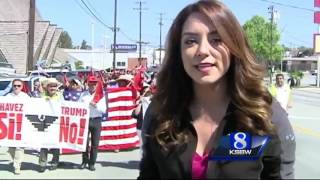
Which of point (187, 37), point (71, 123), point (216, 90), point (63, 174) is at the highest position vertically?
point (187, 37)

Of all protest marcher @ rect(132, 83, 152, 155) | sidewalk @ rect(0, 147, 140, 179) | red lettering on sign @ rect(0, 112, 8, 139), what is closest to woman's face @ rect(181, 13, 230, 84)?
sidewalk @ rect(0, 147, 140, 179)

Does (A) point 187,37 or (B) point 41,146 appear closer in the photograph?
(A) point 187,37

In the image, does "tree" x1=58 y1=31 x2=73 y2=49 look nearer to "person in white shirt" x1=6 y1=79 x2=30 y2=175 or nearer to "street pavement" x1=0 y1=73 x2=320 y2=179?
"street pavement" x1=0 y1=73 x2=320 y2=179

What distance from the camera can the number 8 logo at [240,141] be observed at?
2055 millimetres

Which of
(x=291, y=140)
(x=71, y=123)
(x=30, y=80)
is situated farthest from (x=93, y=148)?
(x=291, y=140)

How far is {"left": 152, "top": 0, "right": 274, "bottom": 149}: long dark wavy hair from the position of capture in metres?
2.07

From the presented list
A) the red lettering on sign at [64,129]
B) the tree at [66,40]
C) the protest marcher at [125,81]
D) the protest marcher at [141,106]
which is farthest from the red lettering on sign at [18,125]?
the tree at [66,40]

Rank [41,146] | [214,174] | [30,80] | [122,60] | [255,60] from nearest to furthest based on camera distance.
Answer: [214,174]
[255,60]
[41,146]
[30,80]
[122,60]

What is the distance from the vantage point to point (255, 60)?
2193 millimetres

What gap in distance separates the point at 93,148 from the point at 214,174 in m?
9.02

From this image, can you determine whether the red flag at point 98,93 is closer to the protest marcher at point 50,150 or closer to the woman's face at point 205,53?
the protest marcher at point 50,150

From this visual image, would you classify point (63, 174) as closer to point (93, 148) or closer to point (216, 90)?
point (93, 148)

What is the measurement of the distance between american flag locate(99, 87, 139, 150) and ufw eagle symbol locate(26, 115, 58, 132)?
2234mm

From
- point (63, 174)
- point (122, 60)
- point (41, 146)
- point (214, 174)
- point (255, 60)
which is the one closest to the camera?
point (214, 174)
